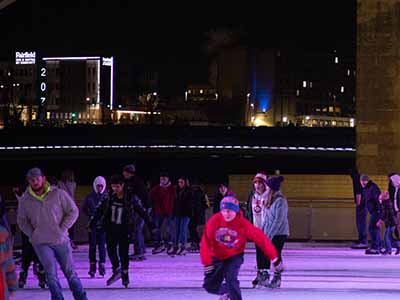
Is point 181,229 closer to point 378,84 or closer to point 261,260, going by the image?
point 261,260

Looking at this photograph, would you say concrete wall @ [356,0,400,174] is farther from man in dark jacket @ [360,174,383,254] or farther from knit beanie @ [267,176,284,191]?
knit beanie @ [267,176,284,191]

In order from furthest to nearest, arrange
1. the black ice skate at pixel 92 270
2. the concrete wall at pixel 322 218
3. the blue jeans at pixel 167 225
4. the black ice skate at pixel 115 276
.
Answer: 1. the concrete wall at pixel 322 218
2. the blue jeans at pixel 167 225
3. the black ice skate at pixel 92 270
4. the black ice skate at pixel 115 276

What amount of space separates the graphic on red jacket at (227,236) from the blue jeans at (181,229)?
9061 mm

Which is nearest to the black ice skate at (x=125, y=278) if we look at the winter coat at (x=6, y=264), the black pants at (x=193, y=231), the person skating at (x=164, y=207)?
the person skating at (x=164, y=207)

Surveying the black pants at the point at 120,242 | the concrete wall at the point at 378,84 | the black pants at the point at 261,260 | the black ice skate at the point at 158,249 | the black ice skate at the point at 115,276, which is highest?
the concrete wall at the point at 378,84

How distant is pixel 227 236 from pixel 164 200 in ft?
30.9

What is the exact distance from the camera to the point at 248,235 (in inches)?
362

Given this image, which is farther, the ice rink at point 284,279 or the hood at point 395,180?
the hood at point 395,180

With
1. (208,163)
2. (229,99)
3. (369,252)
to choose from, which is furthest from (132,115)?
(369,252)

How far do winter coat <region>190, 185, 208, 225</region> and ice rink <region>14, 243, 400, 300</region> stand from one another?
3.77 feet

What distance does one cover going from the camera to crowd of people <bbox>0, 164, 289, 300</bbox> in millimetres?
9133

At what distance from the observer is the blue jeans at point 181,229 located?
715 inches

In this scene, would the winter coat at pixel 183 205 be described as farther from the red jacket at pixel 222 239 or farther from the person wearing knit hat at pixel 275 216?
the red jacket at pixel 222 239

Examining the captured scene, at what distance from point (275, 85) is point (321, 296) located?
136m
